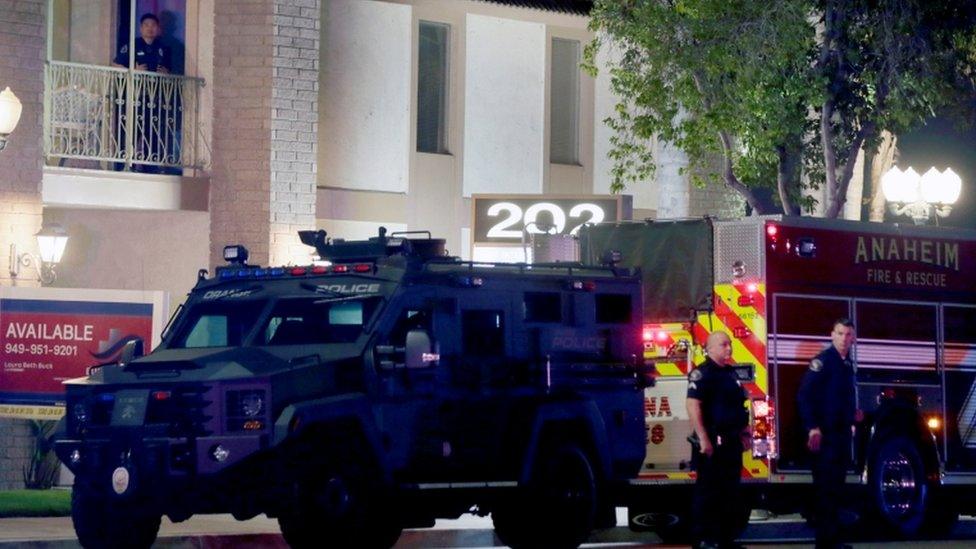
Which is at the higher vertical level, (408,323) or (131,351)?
(408,323)

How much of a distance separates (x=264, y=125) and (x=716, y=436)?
10.5m

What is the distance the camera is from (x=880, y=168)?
32750 millimetres

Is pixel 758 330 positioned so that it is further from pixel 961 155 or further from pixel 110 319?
pixel 961 155

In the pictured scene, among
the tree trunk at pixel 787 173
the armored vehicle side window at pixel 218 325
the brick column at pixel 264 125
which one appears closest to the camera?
the armored vehicle side window at pixel 218 325

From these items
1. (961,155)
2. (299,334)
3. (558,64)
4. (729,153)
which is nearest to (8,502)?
(299,334)

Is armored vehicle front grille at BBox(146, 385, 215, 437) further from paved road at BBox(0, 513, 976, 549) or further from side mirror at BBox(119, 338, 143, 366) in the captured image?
Answer: paved road at BBox(0, 513, 976, 549)

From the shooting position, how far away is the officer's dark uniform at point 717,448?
15.0 meters

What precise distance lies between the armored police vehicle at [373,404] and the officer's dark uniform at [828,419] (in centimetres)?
135

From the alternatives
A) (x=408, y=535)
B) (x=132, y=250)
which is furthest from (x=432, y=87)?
(x=408, y=535)

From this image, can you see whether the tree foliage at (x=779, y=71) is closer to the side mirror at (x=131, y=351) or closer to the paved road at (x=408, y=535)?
the paved road at (x=408, y=535)

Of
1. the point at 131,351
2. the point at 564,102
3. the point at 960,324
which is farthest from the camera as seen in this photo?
the point at 564,102

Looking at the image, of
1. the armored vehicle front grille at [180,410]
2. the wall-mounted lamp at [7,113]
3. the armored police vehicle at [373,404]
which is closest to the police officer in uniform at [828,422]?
the armored police vehicle at [373,404]

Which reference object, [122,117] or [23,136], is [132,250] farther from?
[23,136]

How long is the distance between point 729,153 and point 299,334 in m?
10.2
